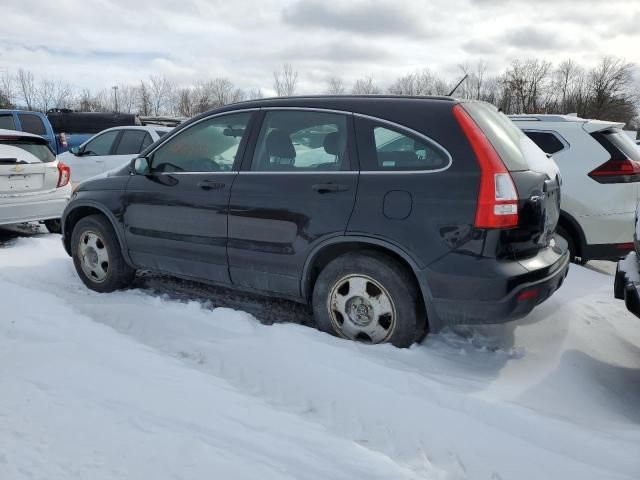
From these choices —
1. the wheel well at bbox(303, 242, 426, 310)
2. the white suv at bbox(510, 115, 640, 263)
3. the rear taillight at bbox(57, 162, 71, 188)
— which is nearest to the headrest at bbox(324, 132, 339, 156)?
the wheel well at bbox(303, 242, 426, 310)

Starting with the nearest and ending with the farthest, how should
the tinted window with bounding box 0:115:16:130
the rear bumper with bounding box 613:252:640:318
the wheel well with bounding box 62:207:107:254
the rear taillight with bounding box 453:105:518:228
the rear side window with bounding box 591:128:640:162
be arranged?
Answer: the rear taillight with bounding box 453:105:518:228, the rear bumper with bounding box 613:252:640:318, the wheel well with bounding box 62:207:107:254, the rear side window with bounding box 591:128:640:162, the tinted window with bounding box 0:115:16:130

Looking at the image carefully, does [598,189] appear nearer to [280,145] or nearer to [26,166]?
[280,145]

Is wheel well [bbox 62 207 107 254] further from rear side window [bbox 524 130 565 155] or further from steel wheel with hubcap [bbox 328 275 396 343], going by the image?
rear side window [bbox 524 130 565 155]

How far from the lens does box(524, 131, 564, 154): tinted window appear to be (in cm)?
556

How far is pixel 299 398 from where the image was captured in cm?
287

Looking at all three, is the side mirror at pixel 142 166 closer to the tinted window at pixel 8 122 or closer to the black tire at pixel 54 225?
the black tire at pixel 54 225


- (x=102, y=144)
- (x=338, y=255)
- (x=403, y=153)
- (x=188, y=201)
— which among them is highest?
(x=102, y=144)

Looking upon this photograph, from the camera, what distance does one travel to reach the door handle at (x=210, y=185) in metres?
3.93

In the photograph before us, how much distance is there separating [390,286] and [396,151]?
90cm

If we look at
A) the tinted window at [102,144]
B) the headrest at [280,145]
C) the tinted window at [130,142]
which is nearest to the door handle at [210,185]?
the headrest at [280,145]

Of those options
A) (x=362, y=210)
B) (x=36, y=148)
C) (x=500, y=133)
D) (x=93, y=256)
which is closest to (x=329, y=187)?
(x=362, y=210)

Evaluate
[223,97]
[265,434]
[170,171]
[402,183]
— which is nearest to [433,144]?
[402,183]

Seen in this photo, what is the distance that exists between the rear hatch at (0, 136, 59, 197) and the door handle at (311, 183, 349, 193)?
4.84 m

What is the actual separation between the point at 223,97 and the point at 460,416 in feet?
181
